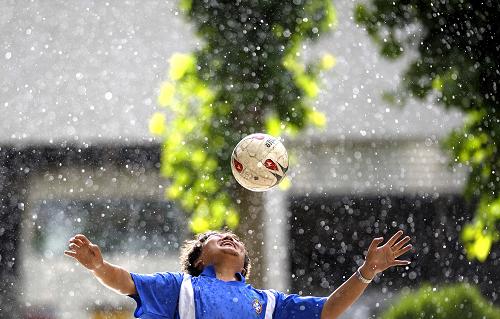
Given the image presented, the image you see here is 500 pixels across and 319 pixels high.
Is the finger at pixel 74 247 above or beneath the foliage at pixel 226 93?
above

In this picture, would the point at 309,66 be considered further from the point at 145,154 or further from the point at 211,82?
the point at 145,154

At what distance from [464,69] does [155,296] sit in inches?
163

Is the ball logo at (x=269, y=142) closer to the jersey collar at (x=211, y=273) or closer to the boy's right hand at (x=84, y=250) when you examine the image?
the jersey collar at (x=211, y=273)

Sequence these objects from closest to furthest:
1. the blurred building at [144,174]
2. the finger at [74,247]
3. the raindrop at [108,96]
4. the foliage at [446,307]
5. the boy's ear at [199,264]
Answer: the finger at [74,247] < the boy's ear at [199,264] < the foliage at [446,307] < the blurred building at [144,174] < the raindrop at [108,96]

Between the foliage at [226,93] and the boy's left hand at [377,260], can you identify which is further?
the foliage at [226,93]

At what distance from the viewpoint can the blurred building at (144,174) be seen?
7496 mm

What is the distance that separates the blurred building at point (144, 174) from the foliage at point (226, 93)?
1.22 feet

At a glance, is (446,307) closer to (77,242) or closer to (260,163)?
(260,163)

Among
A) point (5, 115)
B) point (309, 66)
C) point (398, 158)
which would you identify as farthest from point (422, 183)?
point (5, 115)

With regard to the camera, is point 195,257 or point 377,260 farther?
point 195,257

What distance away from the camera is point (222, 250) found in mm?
2615

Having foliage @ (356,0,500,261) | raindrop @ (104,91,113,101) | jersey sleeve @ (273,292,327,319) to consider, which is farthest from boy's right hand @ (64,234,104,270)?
raindrop @ (104,91,113,101)

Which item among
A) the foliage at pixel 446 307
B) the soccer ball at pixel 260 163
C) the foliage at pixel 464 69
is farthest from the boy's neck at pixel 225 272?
the foliage at pixel 464 69

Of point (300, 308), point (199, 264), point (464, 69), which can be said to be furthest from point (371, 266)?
point (464, 69)
